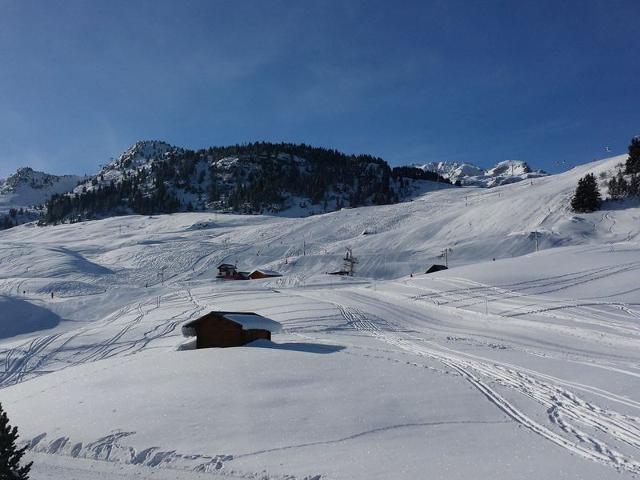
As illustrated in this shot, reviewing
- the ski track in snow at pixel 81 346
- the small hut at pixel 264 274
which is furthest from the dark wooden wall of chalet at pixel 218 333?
the small hut at pixel 264 274

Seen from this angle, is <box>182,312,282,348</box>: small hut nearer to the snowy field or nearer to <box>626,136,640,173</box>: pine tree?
the snowy field

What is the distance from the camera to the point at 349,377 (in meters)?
19.8

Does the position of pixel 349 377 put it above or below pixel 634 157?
below

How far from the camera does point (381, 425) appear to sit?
577 inches

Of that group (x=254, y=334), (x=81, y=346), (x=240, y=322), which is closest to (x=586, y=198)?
(x=254, y=334)

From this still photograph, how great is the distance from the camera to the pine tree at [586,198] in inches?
3295

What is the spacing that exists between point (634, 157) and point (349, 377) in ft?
297

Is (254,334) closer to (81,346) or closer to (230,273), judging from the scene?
(81,346)

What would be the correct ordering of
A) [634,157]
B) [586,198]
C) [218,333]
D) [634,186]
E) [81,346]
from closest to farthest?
[218,333], [81,346], [586,198], [634,186], [634,157]

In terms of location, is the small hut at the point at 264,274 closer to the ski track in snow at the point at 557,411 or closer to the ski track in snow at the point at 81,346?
the ski track in snow at the point at 81,346

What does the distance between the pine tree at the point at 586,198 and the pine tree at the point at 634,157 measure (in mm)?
9555

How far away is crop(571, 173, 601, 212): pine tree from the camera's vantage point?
275ft

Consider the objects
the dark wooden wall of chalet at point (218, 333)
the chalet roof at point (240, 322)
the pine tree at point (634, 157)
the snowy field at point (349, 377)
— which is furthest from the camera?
the pine tree at point (634, 157)

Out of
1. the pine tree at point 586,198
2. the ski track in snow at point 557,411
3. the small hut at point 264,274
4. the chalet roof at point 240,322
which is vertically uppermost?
the pine tree at point 586,198
